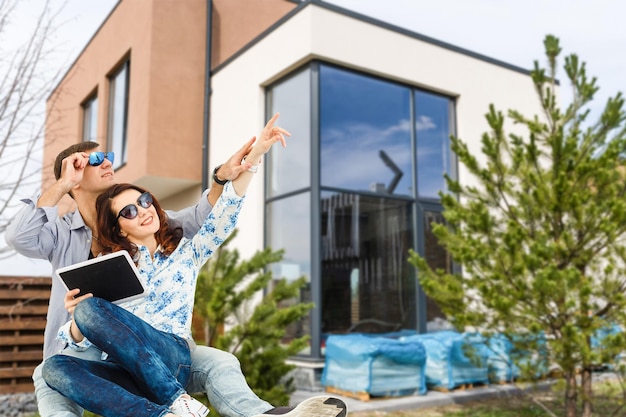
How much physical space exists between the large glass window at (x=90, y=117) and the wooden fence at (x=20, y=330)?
5.17m

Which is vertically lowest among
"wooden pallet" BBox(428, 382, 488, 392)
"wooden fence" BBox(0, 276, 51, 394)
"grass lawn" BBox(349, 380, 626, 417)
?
"grass lawn" BBox(349, 380, 626, 417)

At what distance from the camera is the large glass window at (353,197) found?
689cm

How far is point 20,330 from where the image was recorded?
5.97 m

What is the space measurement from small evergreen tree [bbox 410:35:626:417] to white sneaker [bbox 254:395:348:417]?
296 cm

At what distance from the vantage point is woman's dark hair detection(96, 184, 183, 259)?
6.29ft

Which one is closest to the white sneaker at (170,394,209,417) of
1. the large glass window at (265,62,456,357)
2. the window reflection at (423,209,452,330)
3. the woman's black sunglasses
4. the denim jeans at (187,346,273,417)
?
the denim jeans at (187,346,273,417)

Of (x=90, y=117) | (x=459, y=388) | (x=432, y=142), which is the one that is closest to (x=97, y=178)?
(x=459, y=388)

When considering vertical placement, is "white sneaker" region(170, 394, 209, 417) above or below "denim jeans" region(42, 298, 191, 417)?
below

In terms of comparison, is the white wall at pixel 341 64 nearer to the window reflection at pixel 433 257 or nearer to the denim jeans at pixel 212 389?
the window reflection at pixel 433 257

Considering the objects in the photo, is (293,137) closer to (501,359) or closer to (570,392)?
(501,359)

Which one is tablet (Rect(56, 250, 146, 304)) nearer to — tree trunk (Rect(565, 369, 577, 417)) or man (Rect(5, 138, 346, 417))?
man (Rect(5, 138, 346, 417))

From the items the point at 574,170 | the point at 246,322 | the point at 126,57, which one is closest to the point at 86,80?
the point at 126,57

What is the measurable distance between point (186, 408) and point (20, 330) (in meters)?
5.11

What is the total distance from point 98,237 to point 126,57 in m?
8.30
